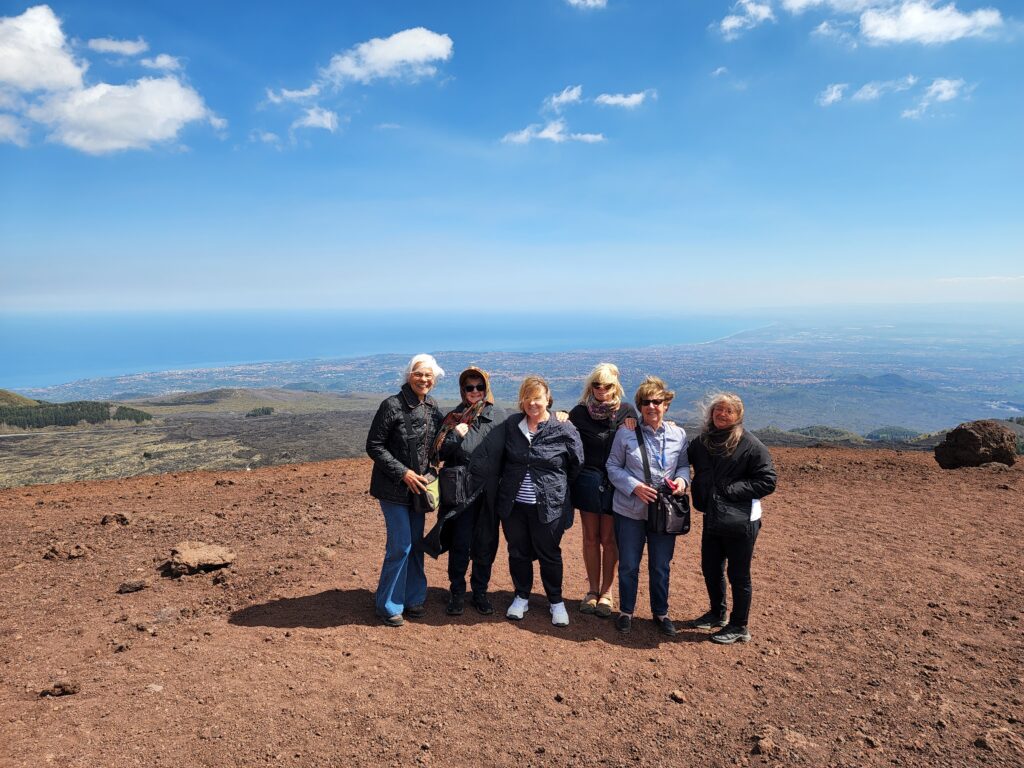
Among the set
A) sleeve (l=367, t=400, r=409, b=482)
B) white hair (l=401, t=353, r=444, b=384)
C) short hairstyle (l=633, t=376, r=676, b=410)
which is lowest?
sleeve (l=367, t=400, r=409, b=482)

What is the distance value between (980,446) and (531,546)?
10.4 meters

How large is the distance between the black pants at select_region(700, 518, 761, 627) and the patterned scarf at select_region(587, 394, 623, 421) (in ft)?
3.94

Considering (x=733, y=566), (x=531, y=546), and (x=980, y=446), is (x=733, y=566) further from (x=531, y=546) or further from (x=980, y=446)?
(x=980, y=446)

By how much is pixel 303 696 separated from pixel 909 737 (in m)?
3.82

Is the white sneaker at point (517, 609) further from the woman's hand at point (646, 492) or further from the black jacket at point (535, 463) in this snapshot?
the woman's hand at point (646, 492)

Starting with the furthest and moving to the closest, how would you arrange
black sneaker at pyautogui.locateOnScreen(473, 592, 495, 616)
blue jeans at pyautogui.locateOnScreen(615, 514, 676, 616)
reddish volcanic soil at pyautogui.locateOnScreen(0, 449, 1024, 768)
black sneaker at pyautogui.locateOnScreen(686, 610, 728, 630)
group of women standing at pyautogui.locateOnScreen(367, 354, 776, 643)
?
black sneaker at pyautogui.locateOnScreen(473, 592, 495, 616), black sneaker at pyautogui.locateOnScreen(686, 610, 728, 630), blue jeans at pyautogui.locateOnScreen(615, 514, 676, 616), group of women standing at pyautogui.locateOnScreen(367, 354, 776, 643), reddish volcanic soil at pyautogui.locateOnScreen(0, 449, 1024, 768)

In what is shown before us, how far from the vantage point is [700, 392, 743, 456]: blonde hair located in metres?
4.25

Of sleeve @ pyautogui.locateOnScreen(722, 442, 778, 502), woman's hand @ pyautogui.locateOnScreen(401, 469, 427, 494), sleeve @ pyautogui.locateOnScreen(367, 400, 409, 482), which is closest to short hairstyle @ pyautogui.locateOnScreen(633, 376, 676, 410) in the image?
sleeve @ pyautogui.locateOnScreen(722, 442, 778, 502)

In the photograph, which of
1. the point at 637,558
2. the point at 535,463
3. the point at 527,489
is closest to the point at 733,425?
the point at 637,558

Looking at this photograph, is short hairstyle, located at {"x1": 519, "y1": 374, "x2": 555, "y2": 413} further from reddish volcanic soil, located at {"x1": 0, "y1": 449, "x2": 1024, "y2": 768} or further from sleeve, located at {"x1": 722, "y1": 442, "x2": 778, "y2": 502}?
reddish volcanic soil, located at {"x1": 0, "y1": 449, "x2": 1024, "y2": 768}

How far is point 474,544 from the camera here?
4797 mm

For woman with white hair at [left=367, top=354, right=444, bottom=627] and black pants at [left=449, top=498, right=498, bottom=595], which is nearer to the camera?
woman with white hair at [left=367, top=354, right=444, bottom=627]

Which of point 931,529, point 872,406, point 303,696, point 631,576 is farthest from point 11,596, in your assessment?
point 872,406

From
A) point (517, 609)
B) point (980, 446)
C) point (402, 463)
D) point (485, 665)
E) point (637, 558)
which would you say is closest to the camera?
point (485, 665)
